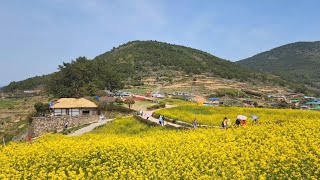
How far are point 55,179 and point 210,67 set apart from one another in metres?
180

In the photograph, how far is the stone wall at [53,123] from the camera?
194 ft

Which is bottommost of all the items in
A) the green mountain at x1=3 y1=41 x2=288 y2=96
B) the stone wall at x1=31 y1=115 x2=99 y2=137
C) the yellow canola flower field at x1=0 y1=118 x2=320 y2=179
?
the stone wall at x1=31 y1=115 x2=99 y2=137

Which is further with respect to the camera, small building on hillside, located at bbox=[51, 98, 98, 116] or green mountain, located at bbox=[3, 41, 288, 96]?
green mountain, located at bbox=[3, 41, 288, 96]

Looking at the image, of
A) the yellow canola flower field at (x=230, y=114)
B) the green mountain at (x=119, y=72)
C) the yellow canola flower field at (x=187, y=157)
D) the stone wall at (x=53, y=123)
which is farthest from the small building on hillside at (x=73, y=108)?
the yellow canola flower field at (x=187, y=157)

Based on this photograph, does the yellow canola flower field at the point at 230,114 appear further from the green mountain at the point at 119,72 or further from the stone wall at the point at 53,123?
the green mountain at the point at 119,72

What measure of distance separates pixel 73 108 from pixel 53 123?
6752 millimetres

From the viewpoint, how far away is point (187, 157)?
20.0 m

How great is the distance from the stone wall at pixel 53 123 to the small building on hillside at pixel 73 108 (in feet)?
14.6

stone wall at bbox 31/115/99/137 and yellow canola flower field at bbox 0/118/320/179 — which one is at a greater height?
yellow canola flower field at bbox 0/118/320/179

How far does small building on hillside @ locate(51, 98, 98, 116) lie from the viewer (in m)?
66.6

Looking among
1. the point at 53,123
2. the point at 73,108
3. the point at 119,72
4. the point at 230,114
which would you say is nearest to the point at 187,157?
the point at 230,114

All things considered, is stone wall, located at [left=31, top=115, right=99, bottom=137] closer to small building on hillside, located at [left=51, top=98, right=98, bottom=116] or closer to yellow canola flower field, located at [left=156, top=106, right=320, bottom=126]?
small building on hillside, located at [left=51, top=98, right=98, bottom=116]

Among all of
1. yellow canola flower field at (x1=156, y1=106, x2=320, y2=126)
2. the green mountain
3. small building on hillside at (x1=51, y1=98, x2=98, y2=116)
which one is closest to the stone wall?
small building on hillside at (x1=51, y1=98, x2=98, y2=116)

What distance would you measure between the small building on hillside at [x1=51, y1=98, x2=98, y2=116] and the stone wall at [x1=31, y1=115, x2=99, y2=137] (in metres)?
4.46
